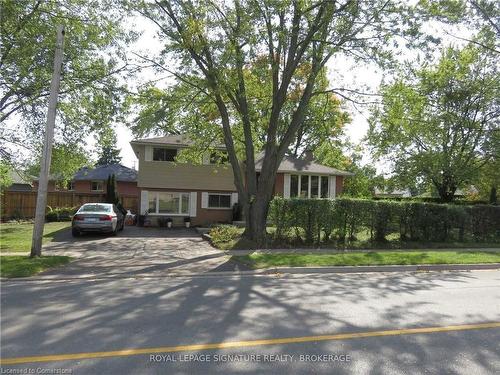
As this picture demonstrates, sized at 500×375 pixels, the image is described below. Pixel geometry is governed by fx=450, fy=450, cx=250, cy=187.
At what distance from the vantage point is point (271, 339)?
18.8 ft

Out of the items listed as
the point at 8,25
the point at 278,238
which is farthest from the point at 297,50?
the point at 8,25

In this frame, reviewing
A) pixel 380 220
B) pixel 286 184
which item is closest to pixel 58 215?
pixel 286 184

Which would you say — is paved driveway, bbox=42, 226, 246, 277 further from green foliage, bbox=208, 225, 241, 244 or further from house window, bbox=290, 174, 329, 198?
house window, bbox=290, 174, 329, 198

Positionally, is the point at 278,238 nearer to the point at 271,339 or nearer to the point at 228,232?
the point at 228,232

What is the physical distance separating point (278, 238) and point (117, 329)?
12.6 meters

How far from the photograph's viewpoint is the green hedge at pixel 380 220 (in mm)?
18328

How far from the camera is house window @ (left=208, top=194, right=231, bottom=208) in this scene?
29.8 meters

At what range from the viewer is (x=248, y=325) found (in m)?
6.42

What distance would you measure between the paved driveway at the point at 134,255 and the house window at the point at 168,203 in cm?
745

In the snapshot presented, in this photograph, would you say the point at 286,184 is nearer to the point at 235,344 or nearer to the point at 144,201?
the point at 144,201

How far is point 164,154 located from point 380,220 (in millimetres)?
15207

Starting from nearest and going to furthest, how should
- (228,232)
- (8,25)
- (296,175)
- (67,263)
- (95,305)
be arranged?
(95,305) < (67,263) < (8,25) < (228,232) < (296,175)

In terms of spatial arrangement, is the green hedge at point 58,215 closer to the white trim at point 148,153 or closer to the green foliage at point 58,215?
the green foliage at point 58,215

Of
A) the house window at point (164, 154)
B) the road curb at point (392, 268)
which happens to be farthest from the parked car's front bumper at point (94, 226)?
the road curb at point (392, 268)
